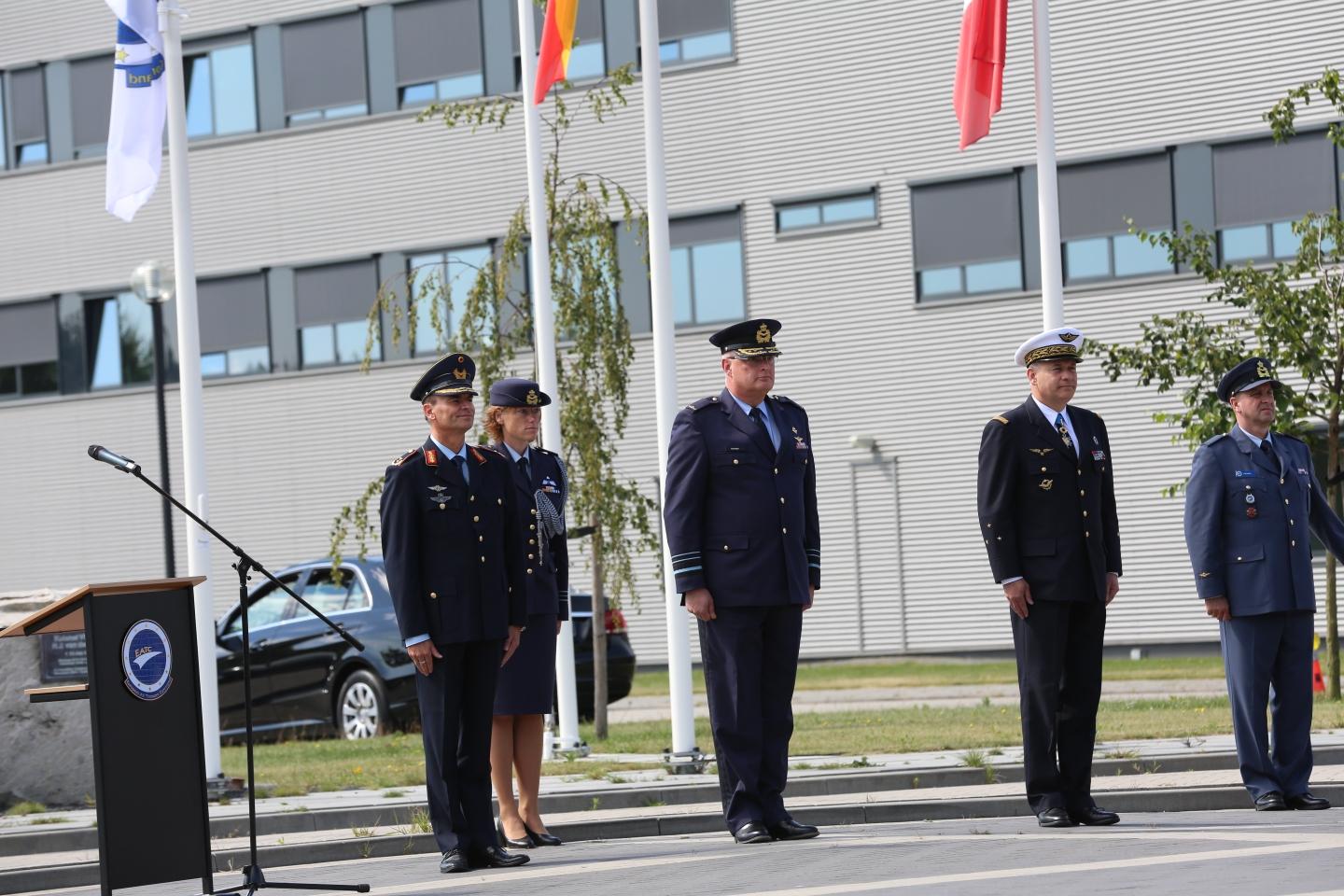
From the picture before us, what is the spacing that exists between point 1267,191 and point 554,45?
1329 centimetres

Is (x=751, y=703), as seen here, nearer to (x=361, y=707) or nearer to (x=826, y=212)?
(x=361, y=707)

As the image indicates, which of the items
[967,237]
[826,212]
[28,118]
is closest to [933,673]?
[967,237]

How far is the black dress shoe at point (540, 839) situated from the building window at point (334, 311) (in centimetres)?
2152

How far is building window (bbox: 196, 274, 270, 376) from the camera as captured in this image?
105ft

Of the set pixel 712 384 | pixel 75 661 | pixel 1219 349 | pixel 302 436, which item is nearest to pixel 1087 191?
pixel 712 384

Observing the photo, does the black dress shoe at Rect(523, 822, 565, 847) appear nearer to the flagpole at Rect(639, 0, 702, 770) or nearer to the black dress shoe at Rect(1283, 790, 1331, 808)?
the flagpole at Rect(639, 0, 702, 770)

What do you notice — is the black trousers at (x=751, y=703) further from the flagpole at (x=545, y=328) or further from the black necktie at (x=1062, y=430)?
the flagpole at (x=545, y=328)

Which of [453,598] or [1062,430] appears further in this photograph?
[1062,430]

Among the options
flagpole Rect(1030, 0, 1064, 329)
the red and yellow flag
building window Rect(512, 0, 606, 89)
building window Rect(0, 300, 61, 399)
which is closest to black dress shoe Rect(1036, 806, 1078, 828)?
flagpole Rect(1030, 0, 1064, 329)

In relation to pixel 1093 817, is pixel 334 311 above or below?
above

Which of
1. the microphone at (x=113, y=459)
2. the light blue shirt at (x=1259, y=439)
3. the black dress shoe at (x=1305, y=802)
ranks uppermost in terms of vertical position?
the microphone at (x=113, y=459)

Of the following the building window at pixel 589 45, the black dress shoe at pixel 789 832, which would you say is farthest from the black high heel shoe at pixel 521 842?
the building window at pixel 589 45

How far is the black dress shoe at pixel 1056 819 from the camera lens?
9.29 meters

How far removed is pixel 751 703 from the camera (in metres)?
9.30
